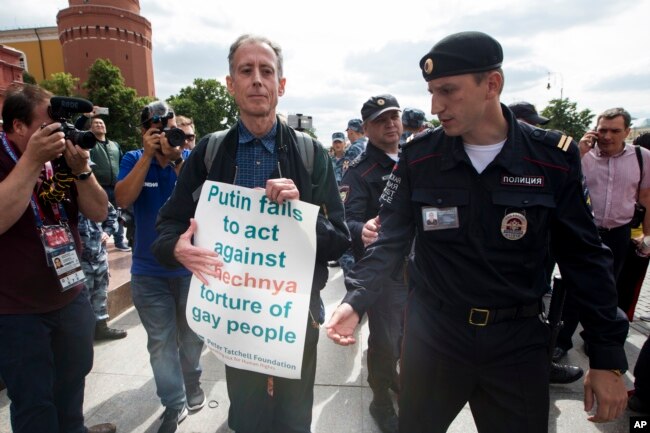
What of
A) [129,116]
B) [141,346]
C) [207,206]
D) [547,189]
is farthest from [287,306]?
[129,116]

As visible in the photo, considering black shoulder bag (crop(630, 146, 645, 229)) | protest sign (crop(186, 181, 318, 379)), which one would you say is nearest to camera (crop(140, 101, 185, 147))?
protest sign (crop(186, 181, 318, 379))

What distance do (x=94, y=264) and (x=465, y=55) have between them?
146 inches

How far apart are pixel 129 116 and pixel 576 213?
38041mm

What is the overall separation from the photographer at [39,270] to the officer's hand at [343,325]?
4.59ft

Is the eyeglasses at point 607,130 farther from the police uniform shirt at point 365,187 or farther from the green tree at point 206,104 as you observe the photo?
the green tree at point 206,104

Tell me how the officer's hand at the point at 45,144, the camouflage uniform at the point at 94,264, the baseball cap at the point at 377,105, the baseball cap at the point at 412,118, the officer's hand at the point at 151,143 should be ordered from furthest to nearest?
the baseball cap at the point at 412,118 → the camouflage uniform at the point at 94,264 → the baseball cap at the point at 377,105 → the officer's hand at the point at 151,143 → the officer's hand at the point at 45,144

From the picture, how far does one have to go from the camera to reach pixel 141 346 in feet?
12.1

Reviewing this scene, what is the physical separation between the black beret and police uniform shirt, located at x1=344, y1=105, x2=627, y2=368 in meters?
0.25

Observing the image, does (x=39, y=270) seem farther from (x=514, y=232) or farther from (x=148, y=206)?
(x=514, y=232)

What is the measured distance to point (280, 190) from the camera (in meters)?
1.53

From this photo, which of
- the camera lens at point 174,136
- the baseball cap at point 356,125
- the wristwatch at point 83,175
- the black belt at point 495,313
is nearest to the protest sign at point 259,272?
the black belt at point 495,313

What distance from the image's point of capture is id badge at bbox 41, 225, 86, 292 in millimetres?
1882

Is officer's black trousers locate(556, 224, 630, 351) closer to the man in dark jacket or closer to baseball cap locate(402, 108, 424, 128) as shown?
baseball cap locate(402, 108, 424, 128)

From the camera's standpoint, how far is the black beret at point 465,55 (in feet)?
4.80
